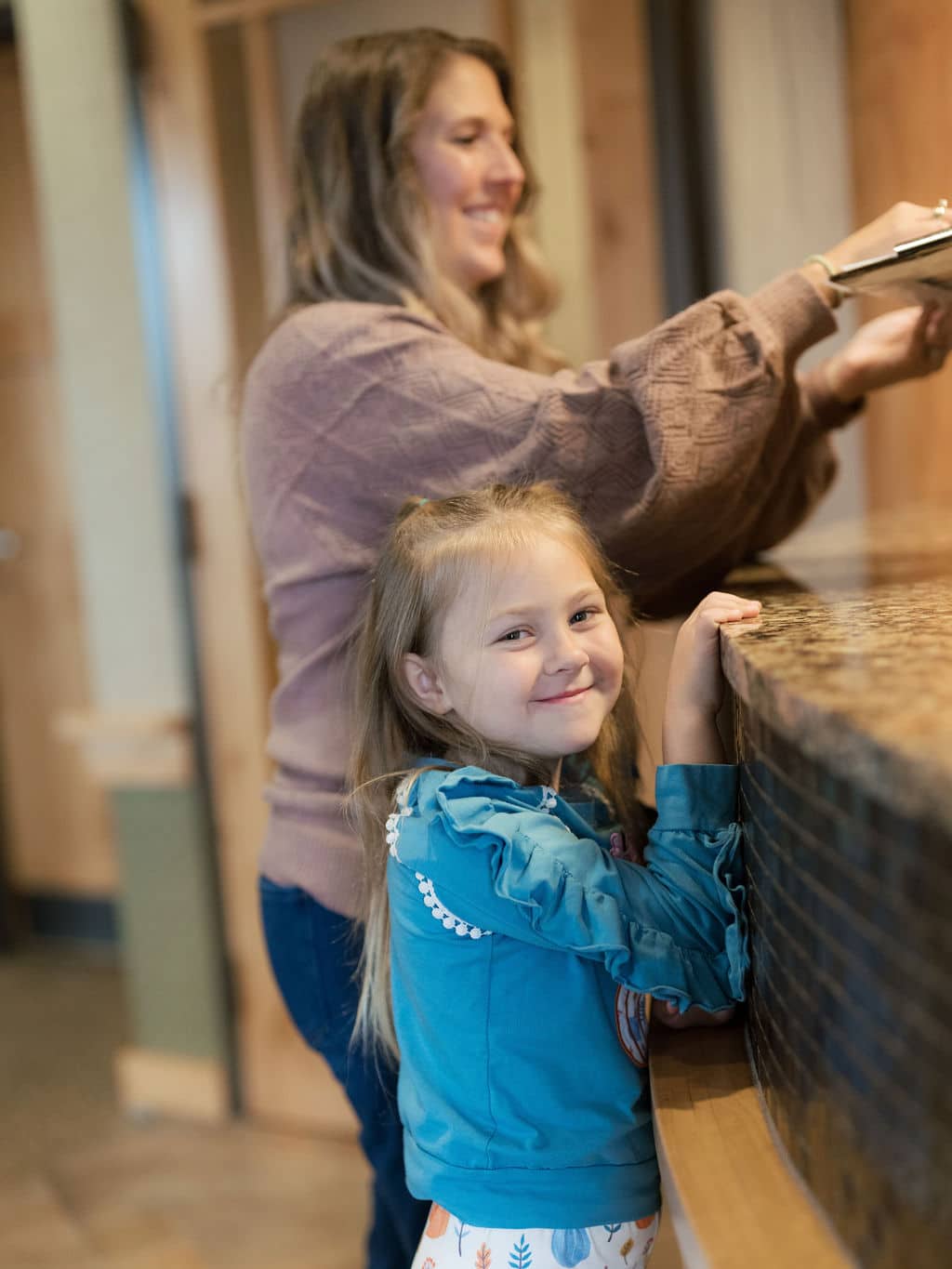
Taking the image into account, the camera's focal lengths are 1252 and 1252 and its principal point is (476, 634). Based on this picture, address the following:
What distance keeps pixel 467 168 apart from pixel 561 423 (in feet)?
1.24

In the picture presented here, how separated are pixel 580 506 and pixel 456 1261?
0.57 meters

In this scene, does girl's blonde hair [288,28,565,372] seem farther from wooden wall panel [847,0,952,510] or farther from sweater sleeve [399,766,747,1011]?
wooden wall panel [847,0,952,510]

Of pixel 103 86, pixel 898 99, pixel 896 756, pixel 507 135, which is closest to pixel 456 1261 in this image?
pixel 896 756

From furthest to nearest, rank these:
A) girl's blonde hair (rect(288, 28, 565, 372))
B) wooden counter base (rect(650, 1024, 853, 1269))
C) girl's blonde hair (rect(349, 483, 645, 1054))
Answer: girl's blonde hair (rect(288, 28, 565, 372)) → girl's blonde hair (rect(349, 483, 645, 1054)) → wooden counter base (rect(650, 1024, 853, 1269))

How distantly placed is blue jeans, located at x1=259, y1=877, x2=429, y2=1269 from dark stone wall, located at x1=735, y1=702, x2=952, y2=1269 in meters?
0.48

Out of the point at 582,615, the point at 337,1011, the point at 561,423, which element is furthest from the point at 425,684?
the point at 337,1011

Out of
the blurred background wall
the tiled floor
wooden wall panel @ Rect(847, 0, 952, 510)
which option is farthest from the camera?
the tiled floor

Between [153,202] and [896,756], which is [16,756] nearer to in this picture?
[153,202]

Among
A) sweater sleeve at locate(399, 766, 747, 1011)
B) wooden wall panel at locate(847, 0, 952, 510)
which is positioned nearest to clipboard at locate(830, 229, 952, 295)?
sweater sleeve at locate(399, 766, 747, 1011)

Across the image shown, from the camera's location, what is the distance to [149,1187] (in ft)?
7.37

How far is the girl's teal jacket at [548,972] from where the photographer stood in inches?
31.6

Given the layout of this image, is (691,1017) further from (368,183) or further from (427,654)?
(368,183)

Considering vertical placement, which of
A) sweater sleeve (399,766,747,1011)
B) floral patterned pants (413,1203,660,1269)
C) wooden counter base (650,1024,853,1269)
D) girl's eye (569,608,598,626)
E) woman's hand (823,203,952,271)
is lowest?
floral patterned pants (413,1203,660,1269)

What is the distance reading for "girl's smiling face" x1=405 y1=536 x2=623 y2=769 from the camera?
875mm
